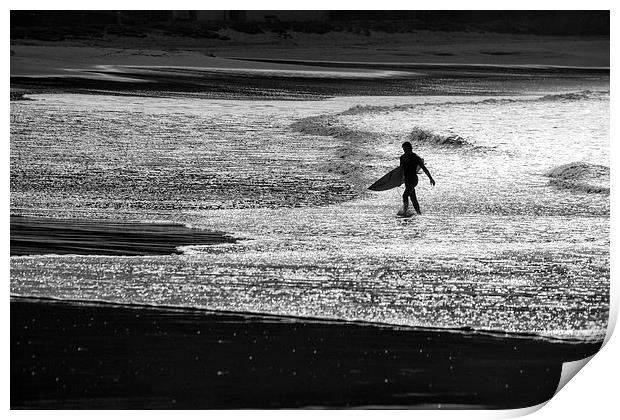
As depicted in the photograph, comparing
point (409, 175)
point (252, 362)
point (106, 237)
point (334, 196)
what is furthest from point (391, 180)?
point (106, 237)

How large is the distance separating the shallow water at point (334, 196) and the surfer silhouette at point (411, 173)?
0.03m

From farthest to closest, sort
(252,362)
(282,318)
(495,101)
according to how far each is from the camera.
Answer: (495,101), (282,318), (252,362)

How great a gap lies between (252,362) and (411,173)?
1.05 metres

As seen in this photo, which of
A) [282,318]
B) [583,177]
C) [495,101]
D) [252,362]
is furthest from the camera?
[495,101]

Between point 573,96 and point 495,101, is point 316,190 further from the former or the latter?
point 573,96

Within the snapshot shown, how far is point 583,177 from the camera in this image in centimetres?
449

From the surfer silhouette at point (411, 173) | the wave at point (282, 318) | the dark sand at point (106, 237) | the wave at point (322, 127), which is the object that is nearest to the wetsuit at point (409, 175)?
the surfer silhouette at point (411, 173)

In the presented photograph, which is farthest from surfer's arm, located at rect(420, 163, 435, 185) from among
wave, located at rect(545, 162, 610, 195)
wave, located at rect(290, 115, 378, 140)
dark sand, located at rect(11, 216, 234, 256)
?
dark sand, located at rect(11, 216, 234, 256)

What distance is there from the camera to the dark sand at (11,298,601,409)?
412cm

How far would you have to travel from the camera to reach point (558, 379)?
4297 millimetres

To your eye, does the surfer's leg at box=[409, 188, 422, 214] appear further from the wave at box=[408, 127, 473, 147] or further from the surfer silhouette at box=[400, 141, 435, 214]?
the wave at box=[408, 127, 473, 147]

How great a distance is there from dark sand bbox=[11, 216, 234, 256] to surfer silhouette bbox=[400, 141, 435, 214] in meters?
0.77
